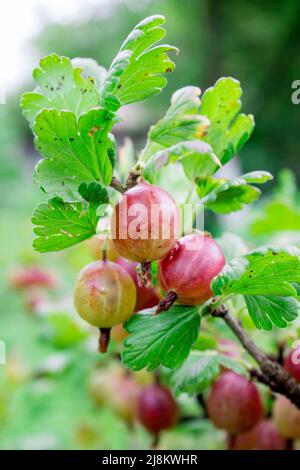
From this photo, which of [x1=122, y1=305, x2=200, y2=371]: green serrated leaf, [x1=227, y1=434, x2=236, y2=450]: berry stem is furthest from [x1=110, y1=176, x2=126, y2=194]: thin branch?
[x1=227, y1=434, x2=236, y2=450]: berry stem

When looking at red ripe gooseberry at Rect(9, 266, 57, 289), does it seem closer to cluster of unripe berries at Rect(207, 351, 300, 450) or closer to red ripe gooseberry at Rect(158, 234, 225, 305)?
cluster of unripe berries at Rect(207, 351, 300, 450)

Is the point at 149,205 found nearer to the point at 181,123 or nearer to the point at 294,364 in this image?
the point at 181,123

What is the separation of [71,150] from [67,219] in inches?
2.0

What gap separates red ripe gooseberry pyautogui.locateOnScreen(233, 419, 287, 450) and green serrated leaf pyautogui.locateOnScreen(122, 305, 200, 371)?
0.89 feet

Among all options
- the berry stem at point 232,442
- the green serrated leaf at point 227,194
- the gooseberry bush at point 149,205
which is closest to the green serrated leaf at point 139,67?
the gooseberry bush at point 149,205

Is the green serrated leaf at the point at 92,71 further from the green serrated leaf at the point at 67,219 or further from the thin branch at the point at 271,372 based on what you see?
the thin branch at the point at 271,372

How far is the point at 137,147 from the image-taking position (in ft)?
21.9

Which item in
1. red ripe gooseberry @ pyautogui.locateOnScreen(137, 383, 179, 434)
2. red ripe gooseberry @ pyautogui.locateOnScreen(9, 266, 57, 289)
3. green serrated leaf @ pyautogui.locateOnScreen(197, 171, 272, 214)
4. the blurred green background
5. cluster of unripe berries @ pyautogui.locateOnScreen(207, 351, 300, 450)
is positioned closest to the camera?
green serrated leaf @ pyautogui.locateOnScreen(197, 171, 272, 214)

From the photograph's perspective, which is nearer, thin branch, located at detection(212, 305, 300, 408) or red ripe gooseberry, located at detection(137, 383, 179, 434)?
thin branch, located at detection(212, 305, 300, 408)

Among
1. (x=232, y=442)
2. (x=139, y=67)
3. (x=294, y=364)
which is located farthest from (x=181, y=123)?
(x=232, y=442)

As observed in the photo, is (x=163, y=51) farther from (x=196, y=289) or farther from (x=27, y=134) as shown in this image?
(x=27, y=134)

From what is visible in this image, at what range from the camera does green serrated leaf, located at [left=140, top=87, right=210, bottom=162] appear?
41 cm

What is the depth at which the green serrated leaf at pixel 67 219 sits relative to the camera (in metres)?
0.40

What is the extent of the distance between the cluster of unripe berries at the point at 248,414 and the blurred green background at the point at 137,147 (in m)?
0.14
